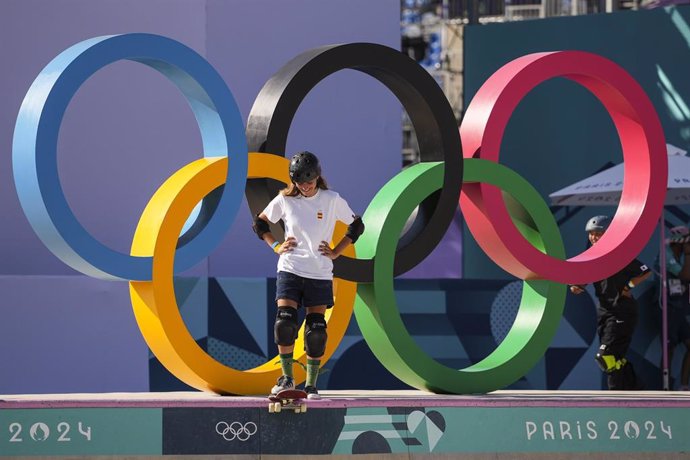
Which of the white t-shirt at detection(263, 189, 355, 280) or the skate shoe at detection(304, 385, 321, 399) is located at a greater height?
the white t-shirt at detection(263, 189, 355, 280)

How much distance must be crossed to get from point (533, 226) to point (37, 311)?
474 centimetres

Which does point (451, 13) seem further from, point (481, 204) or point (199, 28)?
point (481, 204)

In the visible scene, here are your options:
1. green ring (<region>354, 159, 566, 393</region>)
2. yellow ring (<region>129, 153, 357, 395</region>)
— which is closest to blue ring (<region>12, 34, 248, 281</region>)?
yellow ring (<region>129, 153, 357, 395</region>)

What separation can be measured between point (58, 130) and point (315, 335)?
221 centimetres

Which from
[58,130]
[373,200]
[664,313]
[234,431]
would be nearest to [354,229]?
[373,200]

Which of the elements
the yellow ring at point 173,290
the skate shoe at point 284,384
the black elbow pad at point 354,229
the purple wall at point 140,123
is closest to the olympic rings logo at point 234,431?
the skate shoe at point 284,384

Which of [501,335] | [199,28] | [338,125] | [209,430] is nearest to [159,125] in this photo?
[199,28]

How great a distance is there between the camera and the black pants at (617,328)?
1249 centimetres

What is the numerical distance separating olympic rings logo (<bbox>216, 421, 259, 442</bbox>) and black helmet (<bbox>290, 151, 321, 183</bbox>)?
1.62 metres

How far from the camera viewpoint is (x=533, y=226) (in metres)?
11.0

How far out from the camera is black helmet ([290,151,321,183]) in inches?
362

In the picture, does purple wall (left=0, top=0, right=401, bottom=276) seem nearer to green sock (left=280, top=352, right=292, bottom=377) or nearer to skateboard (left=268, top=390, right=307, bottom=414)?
green sock (left=280, top=352, right=292, bottom=377)

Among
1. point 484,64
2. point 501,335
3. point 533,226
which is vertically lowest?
point 501,335

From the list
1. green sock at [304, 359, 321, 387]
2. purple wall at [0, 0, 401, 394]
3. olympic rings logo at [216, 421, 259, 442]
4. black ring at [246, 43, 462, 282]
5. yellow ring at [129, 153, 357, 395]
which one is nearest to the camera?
olympic rings logo at [216, 421, 259, 442]
